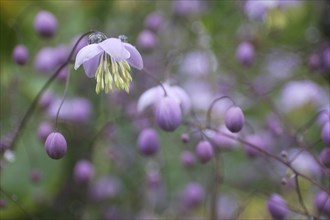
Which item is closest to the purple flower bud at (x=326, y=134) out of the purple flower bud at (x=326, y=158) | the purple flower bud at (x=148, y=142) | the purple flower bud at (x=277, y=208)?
the purple flower bud at (x=326, y=158)

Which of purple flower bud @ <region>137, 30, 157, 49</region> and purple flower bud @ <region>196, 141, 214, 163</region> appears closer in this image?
purple flower bud @ <region>196, 141, 214, 163</region>

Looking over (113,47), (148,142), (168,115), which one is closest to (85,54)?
(113,47)

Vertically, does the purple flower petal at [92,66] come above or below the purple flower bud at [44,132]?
above

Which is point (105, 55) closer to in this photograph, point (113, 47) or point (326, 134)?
point (113, 47)

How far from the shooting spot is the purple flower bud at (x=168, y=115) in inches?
31.5

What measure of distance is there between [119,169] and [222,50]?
0.38m

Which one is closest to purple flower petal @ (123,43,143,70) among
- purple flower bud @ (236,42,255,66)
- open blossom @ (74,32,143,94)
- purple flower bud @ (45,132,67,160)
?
open blossom @ (74,32,143,94)

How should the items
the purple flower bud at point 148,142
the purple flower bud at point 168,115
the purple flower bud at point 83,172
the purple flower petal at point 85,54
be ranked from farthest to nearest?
the purple flower bud at point 83,172 < the purple flower bud at point 148,142 < the purple flower bud at point 168,115 < the purple flower petal at point 85,54

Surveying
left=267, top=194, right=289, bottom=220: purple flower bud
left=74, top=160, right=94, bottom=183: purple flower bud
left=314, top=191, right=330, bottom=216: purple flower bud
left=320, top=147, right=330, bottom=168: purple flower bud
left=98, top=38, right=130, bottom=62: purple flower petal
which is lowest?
left=74, top=160, right=94, bottom=183: purple flower bud

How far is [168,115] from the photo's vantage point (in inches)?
31.5

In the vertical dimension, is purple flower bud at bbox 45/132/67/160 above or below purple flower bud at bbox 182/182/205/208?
above

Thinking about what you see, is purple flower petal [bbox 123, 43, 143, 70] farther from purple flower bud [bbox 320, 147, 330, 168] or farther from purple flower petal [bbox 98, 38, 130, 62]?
purple flower bud [bbox 320, 147, 330, 168]

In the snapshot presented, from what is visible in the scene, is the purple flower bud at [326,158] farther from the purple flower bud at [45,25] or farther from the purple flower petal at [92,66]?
the purple flower bud at [45,25]

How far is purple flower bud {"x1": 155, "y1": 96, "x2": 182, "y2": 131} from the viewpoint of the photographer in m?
0.80
